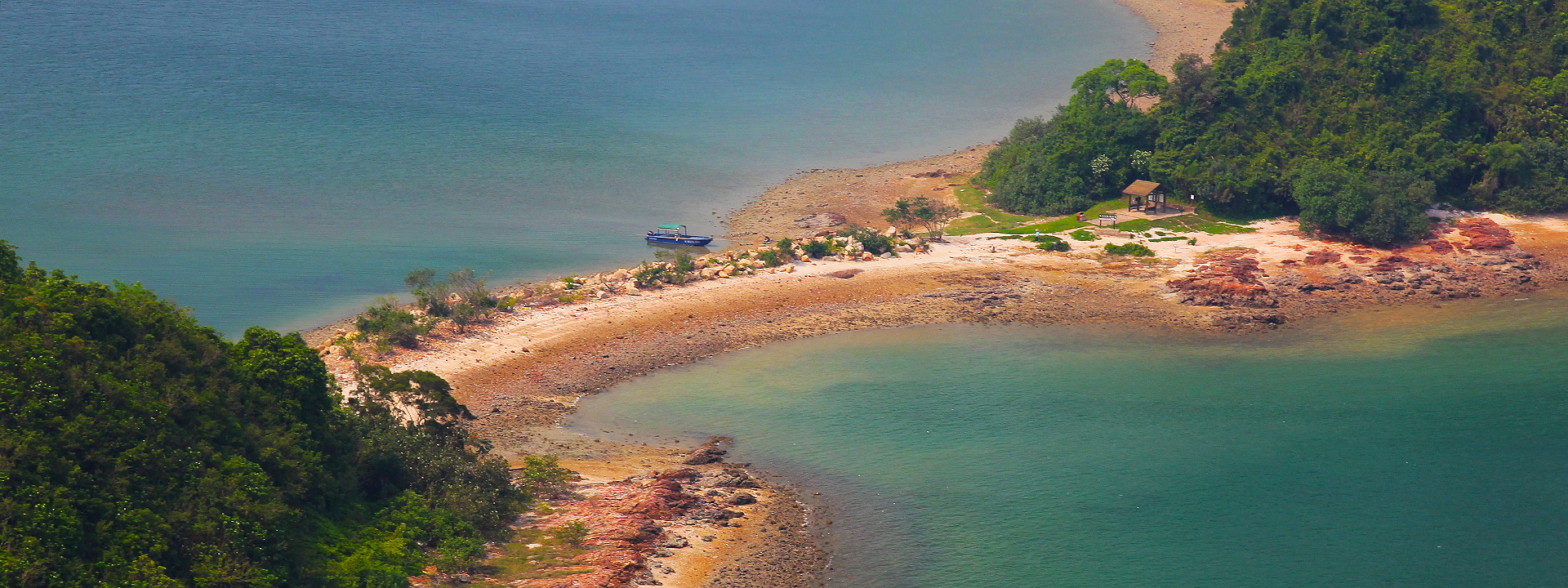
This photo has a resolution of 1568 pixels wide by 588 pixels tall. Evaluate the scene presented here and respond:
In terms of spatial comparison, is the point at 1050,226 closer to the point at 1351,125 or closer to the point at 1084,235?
the point at 1084,235

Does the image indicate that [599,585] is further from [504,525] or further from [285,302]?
[285,302]

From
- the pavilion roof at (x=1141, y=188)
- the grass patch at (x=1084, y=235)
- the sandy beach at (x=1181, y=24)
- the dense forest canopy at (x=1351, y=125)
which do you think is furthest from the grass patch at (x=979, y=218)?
the sandy beach at (x=1181, y=24)

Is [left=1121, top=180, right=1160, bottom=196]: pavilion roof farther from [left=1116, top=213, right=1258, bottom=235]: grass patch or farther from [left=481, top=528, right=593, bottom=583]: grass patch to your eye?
[left=481, top=528, right=593, bottom=583]: grass patch

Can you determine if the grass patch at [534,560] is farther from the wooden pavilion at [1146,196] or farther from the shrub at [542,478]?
the wooden pavilion at [1146,196]

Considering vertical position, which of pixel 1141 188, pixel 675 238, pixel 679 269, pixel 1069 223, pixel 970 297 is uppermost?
pixel 1141 188

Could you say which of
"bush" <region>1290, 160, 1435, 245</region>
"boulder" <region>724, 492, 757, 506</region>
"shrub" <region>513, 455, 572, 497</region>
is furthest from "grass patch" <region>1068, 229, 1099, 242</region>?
"shrub" <region>513, 455, 572, 497</region>

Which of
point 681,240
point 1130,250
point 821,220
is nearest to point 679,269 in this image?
point 681,240
